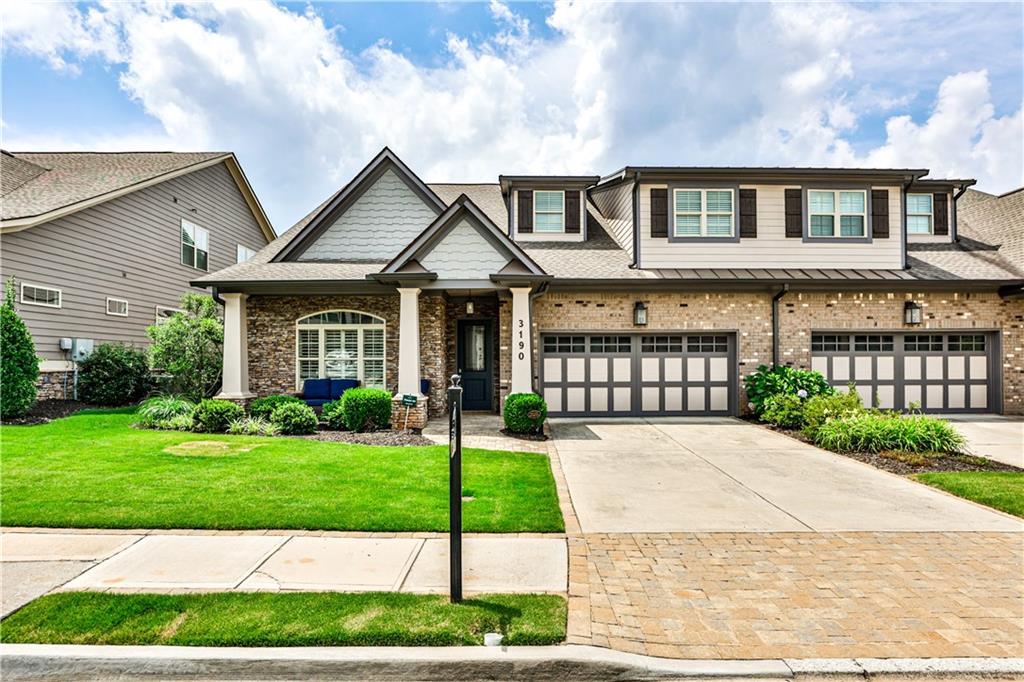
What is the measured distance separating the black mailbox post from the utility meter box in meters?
15.4

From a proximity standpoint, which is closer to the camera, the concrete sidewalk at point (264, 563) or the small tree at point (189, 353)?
the concrete sidewalk at point (264, 563)

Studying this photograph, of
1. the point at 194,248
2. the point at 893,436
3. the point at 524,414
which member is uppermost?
the point at 194,248

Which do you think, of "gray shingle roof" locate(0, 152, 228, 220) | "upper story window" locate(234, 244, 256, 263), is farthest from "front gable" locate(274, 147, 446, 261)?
"upper story window" locate(234, 244, 256, 263)

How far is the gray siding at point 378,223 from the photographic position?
1405 centimetres

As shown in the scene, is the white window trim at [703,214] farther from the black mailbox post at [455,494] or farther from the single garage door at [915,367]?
the black mailbox post at [455,494]

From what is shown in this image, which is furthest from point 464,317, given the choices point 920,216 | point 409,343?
point 920,216

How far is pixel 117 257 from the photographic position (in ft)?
53.0

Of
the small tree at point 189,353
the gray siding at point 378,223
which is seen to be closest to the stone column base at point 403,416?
the gray siding at point 378,223

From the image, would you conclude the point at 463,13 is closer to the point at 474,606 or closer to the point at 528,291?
the point at 528,291

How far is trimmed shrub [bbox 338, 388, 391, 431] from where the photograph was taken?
1120 cm

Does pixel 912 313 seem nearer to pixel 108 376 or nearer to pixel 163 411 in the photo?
pixel 163 411

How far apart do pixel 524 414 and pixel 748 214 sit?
844cm

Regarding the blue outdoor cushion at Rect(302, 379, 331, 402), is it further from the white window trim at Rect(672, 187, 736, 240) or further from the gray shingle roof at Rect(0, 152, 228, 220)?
the white window trim at Rect(672, 187, 736, 240)

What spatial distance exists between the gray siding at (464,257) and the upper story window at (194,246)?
12.4m
